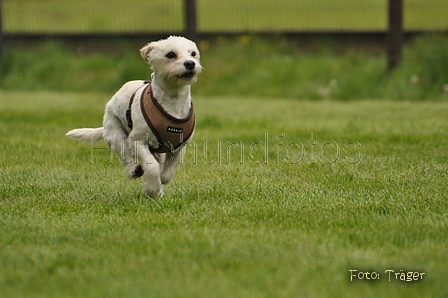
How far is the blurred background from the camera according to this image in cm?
1200

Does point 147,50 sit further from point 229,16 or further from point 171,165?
point 229,16

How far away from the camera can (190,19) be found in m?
13.4

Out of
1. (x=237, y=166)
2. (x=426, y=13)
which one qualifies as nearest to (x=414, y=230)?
(x=237, y=166)

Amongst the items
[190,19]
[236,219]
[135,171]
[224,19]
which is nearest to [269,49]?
[190,19]

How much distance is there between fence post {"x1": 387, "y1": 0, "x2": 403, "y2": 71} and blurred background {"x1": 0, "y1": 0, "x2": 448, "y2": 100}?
2cm

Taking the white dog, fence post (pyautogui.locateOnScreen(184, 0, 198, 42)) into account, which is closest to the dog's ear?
the white dog

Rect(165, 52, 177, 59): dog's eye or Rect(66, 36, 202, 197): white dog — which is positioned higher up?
Rect(165, 52, 177, 59): dog's eye

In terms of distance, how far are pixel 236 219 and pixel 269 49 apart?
33.2 feet

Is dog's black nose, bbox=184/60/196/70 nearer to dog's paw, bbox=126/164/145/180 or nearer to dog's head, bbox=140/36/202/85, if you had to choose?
dog's head, bbox=140/36/202/85

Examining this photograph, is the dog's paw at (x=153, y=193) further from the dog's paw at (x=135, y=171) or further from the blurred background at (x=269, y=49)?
the blurred background at (x=269, y=49)

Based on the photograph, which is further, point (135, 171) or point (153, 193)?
point (135, 171)

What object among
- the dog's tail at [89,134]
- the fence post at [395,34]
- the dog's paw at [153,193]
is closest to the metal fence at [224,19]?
the fence post at [395,34]

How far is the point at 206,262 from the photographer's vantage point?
129 inches

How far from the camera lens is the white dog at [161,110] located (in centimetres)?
459
